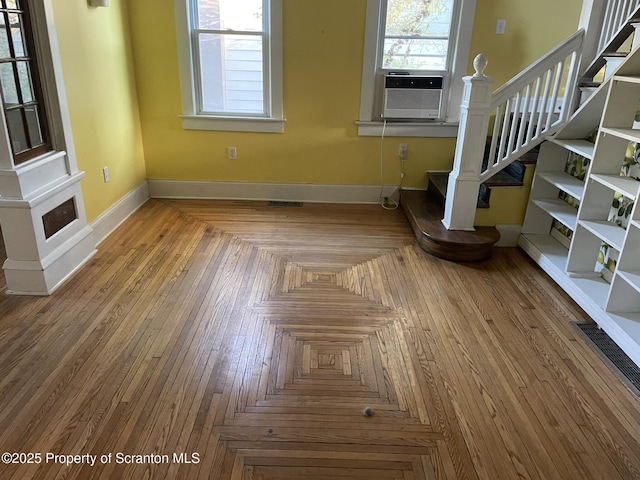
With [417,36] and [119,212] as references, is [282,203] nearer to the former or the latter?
[119,212]

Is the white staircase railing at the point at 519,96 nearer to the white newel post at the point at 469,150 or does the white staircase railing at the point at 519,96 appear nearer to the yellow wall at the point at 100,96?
the white newel post at the point at 469,150

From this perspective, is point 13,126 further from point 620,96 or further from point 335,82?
point 620,96

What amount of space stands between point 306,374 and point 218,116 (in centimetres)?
288

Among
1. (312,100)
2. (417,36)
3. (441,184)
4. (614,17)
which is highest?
(614,17)

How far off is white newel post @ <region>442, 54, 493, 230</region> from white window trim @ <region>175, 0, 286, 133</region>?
1679 millimetres

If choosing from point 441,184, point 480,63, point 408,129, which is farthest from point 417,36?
point 441,184

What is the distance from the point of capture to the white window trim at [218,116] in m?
4.02

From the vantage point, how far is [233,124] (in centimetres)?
436

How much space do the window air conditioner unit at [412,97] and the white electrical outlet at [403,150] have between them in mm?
269

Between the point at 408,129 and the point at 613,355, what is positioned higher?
the point at 408,129

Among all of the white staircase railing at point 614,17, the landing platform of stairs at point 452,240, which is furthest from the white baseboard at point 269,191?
the white staircase railing at point 614,17

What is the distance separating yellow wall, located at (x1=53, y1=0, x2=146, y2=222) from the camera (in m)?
3.14

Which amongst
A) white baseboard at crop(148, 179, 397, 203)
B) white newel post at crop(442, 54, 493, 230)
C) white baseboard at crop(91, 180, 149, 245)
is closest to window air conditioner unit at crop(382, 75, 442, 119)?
white baseboard at crop(148, 179, 397, 203)

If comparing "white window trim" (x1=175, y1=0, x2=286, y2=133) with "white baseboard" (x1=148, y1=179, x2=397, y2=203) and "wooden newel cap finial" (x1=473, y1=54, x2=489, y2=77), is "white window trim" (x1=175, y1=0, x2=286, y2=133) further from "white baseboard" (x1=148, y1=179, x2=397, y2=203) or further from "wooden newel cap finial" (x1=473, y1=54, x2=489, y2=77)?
"wooden newel cap finial" (x1=473, y1=54, x2=489, y2=77)
